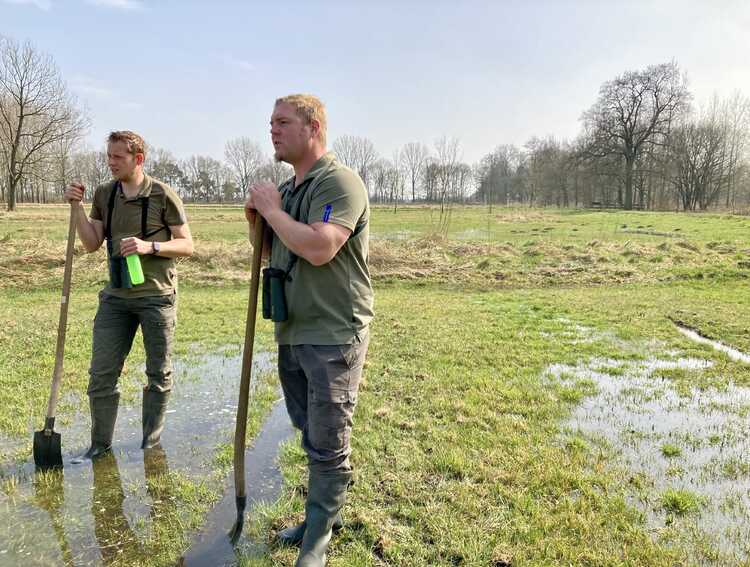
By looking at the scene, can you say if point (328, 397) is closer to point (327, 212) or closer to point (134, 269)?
point (327, 212)

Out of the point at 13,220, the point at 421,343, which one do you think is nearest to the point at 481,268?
the point at 421,343

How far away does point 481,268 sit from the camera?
648 inches

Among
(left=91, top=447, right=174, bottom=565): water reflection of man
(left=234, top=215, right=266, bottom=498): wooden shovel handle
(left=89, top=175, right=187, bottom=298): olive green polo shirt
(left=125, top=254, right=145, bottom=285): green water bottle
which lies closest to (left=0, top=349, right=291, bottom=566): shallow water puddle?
(left=91, top=447, right=174, bottom=565): water reflection of man

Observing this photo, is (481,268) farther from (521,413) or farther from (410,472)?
(410,472)

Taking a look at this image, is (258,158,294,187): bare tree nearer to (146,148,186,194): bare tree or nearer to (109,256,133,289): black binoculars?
(109,256,133,289): black binoculars

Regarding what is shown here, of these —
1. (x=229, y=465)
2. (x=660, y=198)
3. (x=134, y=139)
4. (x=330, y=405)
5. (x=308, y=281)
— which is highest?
(x=660, y=198)

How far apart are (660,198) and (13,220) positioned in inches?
2553

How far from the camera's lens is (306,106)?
2.65 meters

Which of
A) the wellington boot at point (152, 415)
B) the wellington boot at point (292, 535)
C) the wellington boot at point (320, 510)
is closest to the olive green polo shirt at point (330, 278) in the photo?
the wellington boot at point (320, 510)

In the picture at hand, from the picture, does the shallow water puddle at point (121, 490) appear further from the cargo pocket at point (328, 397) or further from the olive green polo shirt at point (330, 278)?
the olive green polo shirt at point (330, 278)

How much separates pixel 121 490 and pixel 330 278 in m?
2.49

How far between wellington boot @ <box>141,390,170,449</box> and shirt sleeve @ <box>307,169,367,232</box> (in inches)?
103

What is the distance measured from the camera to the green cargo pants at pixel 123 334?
3922 mm

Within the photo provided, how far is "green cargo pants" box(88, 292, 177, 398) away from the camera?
154 inches
